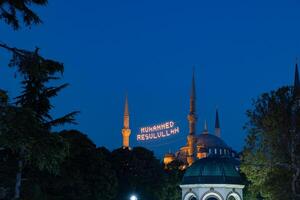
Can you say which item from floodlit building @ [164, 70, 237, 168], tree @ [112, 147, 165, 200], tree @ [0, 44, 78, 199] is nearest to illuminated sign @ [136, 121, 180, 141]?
floodlit building @ [164, 70, 237, 168]

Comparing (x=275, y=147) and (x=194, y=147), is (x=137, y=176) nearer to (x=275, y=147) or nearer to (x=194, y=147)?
(x=275, y=147)

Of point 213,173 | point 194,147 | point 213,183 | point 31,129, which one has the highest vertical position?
point 194,147

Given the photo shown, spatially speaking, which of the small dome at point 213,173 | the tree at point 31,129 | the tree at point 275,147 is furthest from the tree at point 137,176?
the tree at point 31,129

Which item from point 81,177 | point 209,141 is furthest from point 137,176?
point 209,141

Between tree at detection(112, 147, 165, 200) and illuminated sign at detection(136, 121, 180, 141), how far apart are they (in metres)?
53.1

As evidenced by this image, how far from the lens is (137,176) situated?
66.9 meters

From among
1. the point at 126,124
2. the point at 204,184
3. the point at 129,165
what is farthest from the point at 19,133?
the point at 126,124

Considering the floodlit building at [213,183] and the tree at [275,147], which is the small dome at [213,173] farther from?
the tree at [275,147]

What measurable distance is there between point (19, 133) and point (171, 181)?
61946mm

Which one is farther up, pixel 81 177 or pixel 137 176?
pixel 137 176

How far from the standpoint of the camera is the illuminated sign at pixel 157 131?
124m

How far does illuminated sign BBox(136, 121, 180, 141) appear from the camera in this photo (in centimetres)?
12419

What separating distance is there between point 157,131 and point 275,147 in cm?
8566

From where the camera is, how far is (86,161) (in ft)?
162
